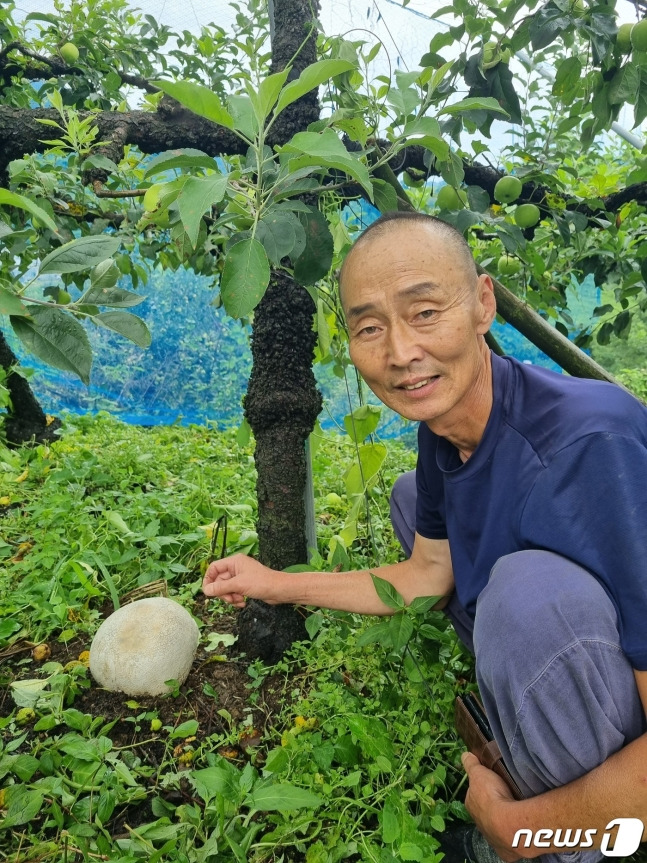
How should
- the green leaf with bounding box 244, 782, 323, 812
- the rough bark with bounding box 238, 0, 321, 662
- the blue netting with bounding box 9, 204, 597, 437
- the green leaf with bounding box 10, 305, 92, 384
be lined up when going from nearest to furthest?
the green leaf with bounding box 10, 305, 92, 384 → the green leaf with bounding box 244, 782, 323, 812 → the rough bark with bounding box 238, 0, 321, 662 → the blue netting with bounding box 9, 204, 597, 437

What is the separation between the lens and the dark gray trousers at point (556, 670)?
0.98m

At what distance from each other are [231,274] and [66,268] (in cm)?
23

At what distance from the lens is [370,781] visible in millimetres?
1271

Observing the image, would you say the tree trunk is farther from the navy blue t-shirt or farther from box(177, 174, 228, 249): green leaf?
box(177, 174, 228, 249): green leaf

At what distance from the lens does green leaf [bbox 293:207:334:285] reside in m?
1.20

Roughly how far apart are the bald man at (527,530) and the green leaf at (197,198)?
1.33 ft

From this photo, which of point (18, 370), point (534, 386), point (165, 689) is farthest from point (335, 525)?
point (18, 370)

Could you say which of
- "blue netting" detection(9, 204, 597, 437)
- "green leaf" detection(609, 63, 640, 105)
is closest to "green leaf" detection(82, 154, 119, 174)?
"green leaf" detection(609, 63, 640, 105)

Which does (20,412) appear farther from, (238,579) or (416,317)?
(416,317)

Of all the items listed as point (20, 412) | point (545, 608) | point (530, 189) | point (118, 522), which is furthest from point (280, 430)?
point (20, 412)

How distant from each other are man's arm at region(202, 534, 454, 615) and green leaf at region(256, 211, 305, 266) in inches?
32.3

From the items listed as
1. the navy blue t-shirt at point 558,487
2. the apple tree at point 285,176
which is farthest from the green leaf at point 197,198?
the navy blue t-shirt at point 558,487

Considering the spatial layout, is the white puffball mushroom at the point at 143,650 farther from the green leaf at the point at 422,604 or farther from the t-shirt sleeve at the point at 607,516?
the t-shirt sleeve at the point at 607,516

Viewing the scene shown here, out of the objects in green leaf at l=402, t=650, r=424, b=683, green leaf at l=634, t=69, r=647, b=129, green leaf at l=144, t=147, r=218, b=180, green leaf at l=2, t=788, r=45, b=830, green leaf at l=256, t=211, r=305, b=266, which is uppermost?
green leaf at l=634, t=69, r=647, b=129
